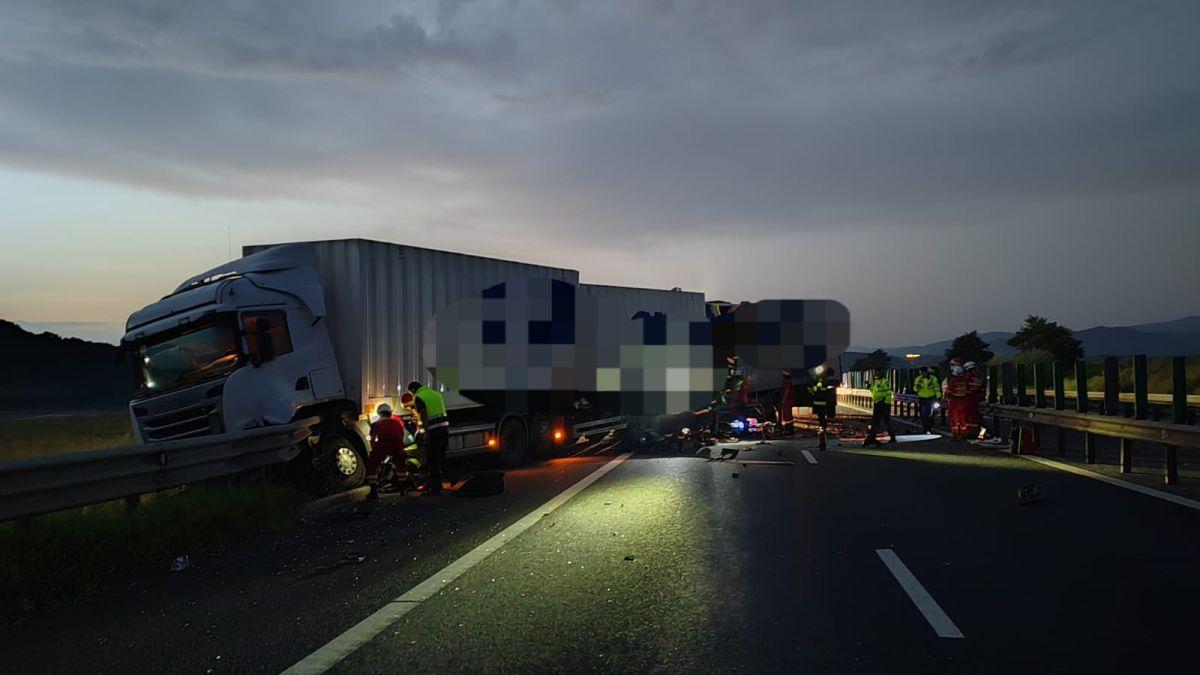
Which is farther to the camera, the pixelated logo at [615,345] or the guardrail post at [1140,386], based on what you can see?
the pixelated logo at [615,345]

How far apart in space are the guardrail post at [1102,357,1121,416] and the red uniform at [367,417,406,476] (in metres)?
11.4

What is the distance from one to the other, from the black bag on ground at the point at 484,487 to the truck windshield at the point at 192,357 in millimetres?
3660

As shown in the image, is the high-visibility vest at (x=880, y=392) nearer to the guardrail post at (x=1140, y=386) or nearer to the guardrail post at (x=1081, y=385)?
the guardrail post at (x=1081, y=385)

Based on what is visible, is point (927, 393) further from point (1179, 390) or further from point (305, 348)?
point (305, 348)

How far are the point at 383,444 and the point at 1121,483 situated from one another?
1031 cm

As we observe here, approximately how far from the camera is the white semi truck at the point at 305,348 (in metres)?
11.8

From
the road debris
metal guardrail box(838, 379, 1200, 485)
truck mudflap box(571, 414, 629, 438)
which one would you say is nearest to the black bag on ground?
the road debris

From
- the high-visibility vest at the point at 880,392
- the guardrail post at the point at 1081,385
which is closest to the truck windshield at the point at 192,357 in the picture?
the guardrail post at the point at 1081,385

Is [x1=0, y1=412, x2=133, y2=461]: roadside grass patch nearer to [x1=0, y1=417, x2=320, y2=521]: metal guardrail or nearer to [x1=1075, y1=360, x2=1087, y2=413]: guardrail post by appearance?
[x1=0, y1=417, x2=320, y2=521]: metal guardrail

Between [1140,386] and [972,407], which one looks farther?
[972,407]

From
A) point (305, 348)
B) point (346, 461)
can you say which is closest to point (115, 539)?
point (346, 461)

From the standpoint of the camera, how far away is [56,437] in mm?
26203

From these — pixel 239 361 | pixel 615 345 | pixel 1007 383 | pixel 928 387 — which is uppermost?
pixel 615 345

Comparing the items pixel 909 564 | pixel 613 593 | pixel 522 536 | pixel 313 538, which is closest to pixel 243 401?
pixel 313 538
